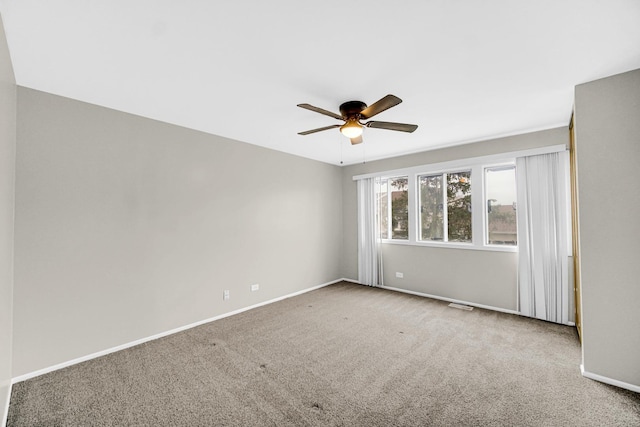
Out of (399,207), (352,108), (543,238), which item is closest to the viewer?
(352,108)

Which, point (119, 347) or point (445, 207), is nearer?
point (119, 347)

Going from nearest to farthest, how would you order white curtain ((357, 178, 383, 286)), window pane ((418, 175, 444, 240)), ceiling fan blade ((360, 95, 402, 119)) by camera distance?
ceiling fan blade ((360, 95, 402, 119)) < window pane ((418, 175, 444, 240)) < white curtain ((357, 178, 383, 286))

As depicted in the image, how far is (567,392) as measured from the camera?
2.15 m

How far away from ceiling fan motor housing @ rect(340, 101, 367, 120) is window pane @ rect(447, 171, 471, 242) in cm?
264

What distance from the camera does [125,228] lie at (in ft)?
9.64

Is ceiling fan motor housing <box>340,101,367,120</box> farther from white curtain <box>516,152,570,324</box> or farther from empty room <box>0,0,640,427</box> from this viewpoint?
white curtain <box>516,152,570,324</box>

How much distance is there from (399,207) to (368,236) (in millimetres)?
834

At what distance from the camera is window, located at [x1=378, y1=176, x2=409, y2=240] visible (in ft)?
16.9

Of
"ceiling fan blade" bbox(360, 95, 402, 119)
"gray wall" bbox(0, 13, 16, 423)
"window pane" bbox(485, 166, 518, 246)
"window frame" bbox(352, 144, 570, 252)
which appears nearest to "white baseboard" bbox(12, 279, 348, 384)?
"gray wall" bbox(0, 13, 16, 423)

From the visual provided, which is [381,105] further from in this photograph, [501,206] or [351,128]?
[501,206]

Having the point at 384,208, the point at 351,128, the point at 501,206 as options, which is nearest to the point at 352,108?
the point at 351,128

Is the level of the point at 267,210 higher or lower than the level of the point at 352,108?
lower

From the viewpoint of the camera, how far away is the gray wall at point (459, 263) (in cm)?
Result: 388

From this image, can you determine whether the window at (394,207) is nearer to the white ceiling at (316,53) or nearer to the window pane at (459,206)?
the window pane at (459,206)
